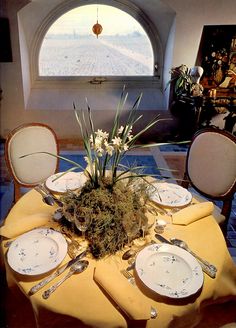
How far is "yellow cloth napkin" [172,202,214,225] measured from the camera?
1282 millimetres

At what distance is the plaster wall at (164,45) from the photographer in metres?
3.60

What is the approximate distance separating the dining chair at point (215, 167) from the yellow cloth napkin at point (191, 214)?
1.39 ft

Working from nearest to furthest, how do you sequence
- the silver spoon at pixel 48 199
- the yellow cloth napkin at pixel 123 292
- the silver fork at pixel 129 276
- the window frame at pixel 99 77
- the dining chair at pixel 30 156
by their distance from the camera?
the yellow cloth napkin at pixel 123 292 < the silver fork at pixel 129 276 < the silver spoon at pixel 48 199 < the dining chair at pixel 30 156 < the window frame at pixel 99 77

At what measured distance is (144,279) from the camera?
3.16 ft

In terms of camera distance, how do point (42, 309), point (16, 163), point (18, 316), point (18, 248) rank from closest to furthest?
1. point (42, 309)
2. point (18, 248)
3. point (18, 316)
4. point (16, 163)

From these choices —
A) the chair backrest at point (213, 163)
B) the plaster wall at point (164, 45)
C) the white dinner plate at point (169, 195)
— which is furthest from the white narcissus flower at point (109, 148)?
the plaster wall at point (164, 45)

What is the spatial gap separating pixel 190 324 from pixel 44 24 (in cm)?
412

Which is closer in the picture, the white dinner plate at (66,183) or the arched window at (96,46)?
the white dinner plate at (66,183)

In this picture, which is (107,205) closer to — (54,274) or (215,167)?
(54,274)

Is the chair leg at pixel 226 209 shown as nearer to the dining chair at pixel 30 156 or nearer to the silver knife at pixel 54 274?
the silver knife at pixel 54 274

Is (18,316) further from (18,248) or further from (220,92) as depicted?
(220,92)

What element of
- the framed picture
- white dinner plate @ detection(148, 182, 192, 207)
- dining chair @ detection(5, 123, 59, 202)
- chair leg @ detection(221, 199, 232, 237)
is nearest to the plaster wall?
the framed picture

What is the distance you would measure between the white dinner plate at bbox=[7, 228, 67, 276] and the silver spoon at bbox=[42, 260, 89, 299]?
6cm

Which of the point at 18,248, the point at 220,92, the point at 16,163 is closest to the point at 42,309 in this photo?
the point at 18,248
